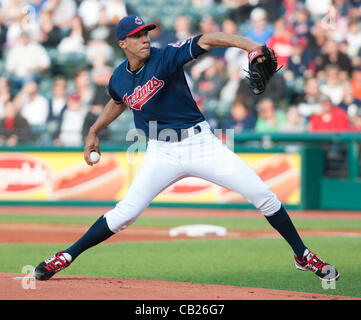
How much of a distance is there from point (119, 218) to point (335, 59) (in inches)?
366

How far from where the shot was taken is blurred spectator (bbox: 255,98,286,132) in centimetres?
1354

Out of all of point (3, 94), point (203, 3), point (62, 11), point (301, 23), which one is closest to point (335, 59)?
point (301, 23)

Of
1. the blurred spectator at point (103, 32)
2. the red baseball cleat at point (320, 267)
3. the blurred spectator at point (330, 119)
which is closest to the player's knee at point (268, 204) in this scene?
the red baseball cleat at point (320, 267)

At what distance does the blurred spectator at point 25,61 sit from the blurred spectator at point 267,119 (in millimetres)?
5256

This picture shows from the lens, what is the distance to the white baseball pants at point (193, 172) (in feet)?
18.7

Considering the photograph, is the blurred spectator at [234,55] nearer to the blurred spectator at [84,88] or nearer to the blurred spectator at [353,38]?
the blurred spectator at [353,38]

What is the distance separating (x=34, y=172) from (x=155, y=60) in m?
8.93

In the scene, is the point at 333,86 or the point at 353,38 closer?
the point at 333,86

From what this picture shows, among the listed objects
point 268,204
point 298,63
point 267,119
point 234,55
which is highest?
point 234,55

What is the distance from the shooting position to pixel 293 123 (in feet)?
44.4

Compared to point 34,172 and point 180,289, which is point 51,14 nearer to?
point 34,172

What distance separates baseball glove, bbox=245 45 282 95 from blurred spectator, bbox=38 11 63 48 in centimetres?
1209

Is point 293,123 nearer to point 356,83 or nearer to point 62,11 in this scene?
point 356,83

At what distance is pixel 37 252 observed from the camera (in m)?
8.42
